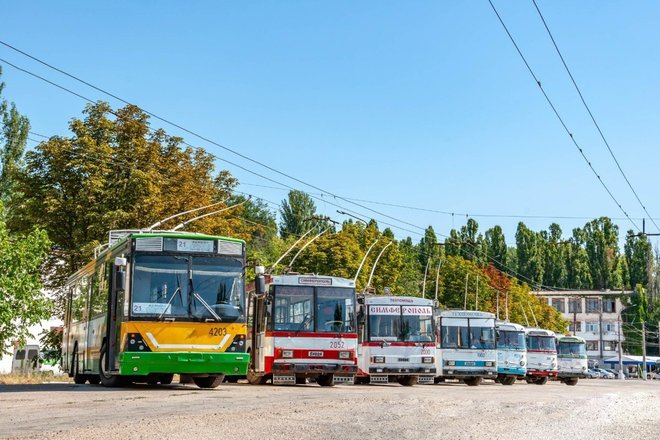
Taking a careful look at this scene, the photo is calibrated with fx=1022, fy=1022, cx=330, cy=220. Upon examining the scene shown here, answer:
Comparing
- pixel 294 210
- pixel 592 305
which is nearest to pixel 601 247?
pixel 592 305

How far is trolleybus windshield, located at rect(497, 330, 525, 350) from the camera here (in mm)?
44938

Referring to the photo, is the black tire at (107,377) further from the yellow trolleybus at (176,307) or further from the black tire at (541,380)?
the black tire at (541,380)

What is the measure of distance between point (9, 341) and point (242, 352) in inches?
622

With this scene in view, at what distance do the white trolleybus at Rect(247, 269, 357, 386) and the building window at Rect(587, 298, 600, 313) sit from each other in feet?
394

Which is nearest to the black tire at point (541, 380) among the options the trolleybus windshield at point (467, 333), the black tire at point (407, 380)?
the trolleybus windshield at point (467, 333)

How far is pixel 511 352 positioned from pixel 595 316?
110365 millimetres

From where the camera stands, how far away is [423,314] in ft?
107

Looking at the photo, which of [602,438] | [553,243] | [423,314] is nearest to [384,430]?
[602,438]

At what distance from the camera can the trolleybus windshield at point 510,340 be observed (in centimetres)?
4494

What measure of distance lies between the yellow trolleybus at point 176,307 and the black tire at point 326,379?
707cm

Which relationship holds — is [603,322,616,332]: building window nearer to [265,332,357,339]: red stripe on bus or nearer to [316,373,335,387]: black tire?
[316,373,335,387]: black tire

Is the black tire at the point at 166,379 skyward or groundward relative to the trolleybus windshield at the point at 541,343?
groundward

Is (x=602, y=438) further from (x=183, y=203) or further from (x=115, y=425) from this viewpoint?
(x=183, y=203)

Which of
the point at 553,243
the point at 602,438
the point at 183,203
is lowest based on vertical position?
the point at 602,438
